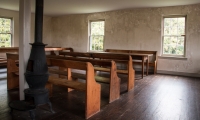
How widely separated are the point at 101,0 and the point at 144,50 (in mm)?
2594

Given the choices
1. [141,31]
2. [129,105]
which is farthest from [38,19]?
[141,31]

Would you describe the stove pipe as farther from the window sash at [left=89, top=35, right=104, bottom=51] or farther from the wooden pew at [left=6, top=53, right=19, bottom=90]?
the window sash at [left=89, top=35, right=104, bottom=51]

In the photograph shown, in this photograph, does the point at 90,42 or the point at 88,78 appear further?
the point at 90,42

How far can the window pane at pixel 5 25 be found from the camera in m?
7.47

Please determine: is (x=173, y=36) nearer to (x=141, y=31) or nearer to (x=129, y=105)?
(x=141, y=31)

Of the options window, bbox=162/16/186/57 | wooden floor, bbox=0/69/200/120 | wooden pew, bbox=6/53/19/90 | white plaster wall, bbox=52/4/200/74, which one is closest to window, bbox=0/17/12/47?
white plaster wall, bbox=52/4/200/74

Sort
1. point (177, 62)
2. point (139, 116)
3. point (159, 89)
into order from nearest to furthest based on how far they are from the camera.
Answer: point (139, 116) < point (159, 89) < point (177, 62)

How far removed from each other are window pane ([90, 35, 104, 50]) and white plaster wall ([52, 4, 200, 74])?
0.97 ft

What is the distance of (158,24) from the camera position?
21.8 feet

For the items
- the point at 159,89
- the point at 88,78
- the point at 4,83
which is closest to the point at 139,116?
the point at 88,78

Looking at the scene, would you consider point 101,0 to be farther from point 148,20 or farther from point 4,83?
point 4,83

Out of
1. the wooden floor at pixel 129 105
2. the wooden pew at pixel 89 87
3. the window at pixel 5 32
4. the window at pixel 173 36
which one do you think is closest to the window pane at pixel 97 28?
the window at pixel 173 36

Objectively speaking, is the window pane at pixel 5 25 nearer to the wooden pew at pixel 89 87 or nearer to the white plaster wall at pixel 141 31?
the white plaster wall at pixel 141 31

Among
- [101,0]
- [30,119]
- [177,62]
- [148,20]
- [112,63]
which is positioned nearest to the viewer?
[30,119]
